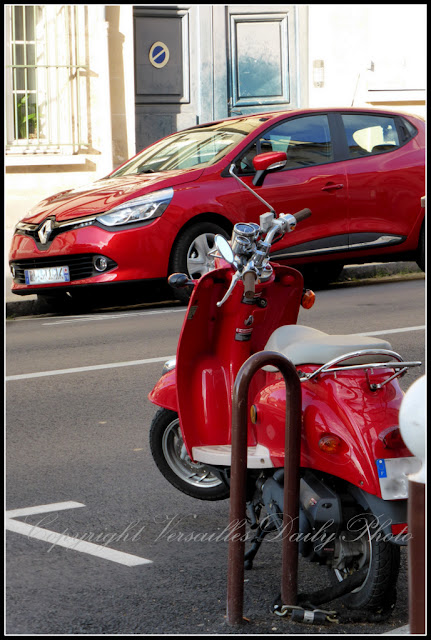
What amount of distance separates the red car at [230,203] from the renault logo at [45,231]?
0.5 inches

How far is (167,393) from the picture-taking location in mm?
4109

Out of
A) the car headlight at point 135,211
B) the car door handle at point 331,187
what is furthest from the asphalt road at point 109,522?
the car door handle at point 331,187

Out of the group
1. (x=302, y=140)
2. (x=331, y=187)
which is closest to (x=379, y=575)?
(x=331, y=187)

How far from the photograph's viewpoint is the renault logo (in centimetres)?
946

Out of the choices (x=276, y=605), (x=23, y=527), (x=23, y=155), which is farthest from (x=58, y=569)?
(x=23, y=155)

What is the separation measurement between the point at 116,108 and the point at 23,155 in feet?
4.99

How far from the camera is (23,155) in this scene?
46.6ft

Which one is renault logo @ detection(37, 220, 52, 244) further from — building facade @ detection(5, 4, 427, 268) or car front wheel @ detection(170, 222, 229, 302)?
building facade @ detection(5, 4, 427, 268)

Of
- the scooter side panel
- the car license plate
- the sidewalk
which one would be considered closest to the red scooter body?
the scooter side panel

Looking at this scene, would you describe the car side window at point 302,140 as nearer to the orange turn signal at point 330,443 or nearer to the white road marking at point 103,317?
the white road marking at point 103,317

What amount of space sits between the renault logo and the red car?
13mm

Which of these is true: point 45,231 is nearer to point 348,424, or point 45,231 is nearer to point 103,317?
point 103,317

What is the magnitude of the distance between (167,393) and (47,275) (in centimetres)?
560

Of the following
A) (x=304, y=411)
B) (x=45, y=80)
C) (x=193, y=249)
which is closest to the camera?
(x=304, y=411)
